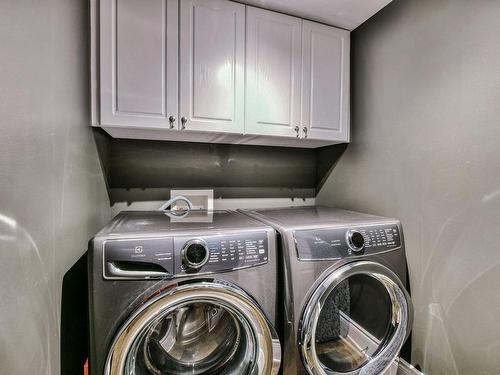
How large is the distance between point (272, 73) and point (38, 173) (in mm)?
1334

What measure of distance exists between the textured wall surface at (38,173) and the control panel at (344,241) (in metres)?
0.96

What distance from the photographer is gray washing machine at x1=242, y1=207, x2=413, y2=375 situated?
113 centimetres

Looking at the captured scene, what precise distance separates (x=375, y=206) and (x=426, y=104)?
671 mm

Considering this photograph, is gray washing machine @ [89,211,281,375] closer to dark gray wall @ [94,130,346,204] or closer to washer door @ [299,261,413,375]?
washer door @ [299,261,413,375]

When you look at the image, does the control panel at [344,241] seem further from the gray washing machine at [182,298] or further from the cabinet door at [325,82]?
the cabinet door at [325,82]

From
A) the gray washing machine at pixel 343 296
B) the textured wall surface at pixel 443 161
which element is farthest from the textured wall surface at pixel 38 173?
the textured wall surface at pixel 443 161

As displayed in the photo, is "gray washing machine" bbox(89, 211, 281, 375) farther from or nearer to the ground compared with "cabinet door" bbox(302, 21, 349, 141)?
nearer to the ground

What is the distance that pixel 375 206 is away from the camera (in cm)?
171

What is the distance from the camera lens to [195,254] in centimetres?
102

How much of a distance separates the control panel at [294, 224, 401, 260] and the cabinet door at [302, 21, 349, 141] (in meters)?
0.75

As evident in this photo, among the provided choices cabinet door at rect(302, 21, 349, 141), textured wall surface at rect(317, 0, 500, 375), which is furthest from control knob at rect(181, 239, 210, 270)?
textured wall surface at rect(317, 0, 500, 375)

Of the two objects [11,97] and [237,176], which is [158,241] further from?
[237,176]

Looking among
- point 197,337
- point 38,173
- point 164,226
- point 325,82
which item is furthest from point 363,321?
point 38,173

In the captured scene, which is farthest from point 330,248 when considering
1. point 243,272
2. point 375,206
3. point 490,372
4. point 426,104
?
point 426,104
